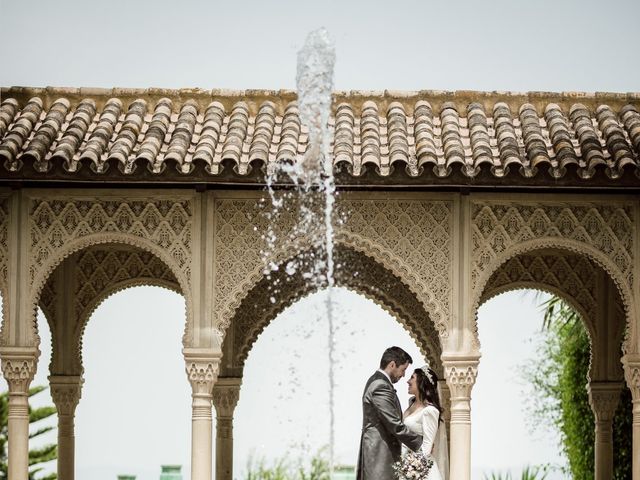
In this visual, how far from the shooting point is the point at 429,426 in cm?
1484

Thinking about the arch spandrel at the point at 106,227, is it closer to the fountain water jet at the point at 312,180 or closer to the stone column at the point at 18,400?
the stone column at the point at 18,400

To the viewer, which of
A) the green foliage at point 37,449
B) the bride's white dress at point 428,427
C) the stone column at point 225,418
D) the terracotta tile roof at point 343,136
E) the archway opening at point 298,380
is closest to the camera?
the bride's white dress at point 428,427

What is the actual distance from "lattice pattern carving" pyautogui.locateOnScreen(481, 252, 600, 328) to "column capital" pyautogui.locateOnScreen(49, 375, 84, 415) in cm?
400

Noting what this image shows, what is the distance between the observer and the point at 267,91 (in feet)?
56.1

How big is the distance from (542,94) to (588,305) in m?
2.21

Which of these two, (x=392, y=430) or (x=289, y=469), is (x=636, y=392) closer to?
(x=392, y=430)

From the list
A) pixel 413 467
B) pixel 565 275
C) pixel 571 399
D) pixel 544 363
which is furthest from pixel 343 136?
pixel 544 363

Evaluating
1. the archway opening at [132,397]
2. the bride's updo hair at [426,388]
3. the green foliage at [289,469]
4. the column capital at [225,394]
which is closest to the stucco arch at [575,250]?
the bride's updo hair at [426,388]

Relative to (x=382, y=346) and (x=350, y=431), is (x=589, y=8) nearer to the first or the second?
(x=382, y=346)

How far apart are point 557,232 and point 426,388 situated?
1.88 meters

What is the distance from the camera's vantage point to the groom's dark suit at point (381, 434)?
47.9 ft

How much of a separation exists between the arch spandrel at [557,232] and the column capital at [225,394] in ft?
12.9

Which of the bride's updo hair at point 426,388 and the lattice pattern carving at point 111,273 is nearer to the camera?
the bride's updo hair at point 426,388

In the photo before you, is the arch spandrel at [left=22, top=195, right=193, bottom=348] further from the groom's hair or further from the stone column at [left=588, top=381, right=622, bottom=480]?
the stone column at [left=588, top=381, right=622, bottom=480]
